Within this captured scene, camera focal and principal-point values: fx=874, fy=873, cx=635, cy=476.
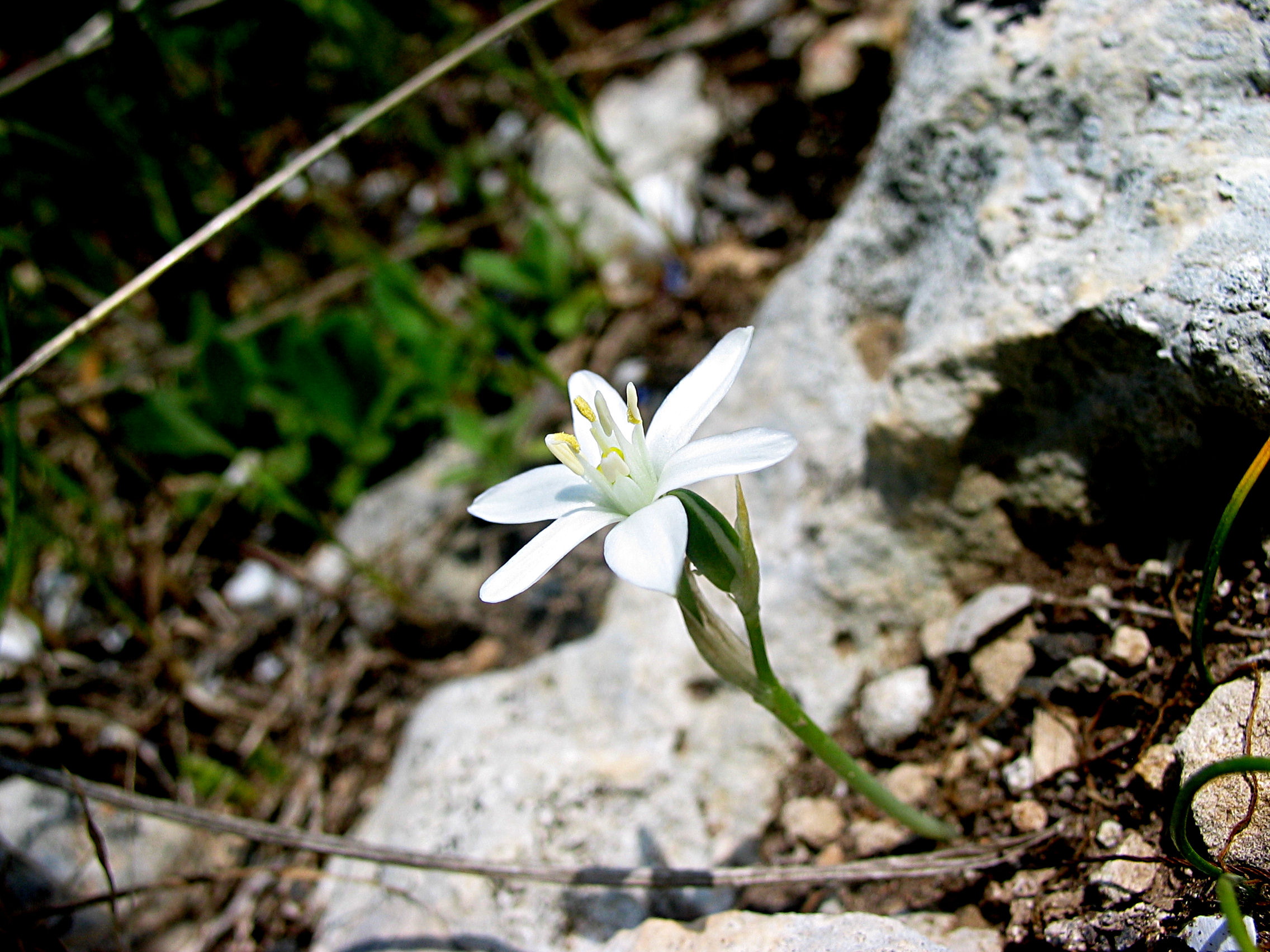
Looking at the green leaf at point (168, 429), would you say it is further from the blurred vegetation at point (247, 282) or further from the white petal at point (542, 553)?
the white petal at point (542, 553)

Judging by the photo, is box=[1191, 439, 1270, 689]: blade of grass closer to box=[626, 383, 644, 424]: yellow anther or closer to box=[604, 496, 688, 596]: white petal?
box=[604, 496, 688, 596]: white petal

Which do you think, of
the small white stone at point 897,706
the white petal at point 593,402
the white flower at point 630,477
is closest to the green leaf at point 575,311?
the white petal at point 593,402

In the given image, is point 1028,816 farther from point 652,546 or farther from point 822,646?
point 652,546

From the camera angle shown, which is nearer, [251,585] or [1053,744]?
[1053,744]

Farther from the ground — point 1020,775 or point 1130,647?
point 1130,647

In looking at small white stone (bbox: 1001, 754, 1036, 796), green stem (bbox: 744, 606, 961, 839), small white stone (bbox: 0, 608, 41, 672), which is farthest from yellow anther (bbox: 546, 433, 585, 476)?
small white stone (bbox: 0, 608, 41, 672)

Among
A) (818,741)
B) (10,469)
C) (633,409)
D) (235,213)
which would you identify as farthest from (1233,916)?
(10,469)
